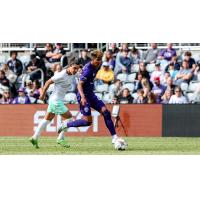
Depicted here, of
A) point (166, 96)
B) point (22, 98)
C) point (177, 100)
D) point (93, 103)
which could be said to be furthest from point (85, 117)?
point (22, 98)

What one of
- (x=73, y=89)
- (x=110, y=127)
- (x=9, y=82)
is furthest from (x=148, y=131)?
(x=110, y=127)

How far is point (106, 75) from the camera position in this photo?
89.4 ft

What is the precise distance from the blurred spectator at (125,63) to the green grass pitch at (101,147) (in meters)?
3.65

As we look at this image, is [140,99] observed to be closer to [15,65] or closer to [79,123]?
[15,65]

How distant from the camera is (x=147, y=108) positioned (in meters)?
25.9

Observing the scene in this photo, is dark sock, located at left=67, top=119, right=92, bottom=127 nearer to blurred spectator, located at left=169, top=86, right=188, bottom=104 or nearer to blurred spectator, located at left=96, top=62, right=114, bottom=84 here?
blurred spectator, located at left=169, top=86, right=188, bottom=104

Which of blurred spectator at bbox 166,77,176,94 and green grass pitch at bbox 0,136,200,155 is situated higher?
blurred spectator at bbox 166,77,176,94

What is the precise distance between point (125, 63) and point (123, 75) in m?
0.37

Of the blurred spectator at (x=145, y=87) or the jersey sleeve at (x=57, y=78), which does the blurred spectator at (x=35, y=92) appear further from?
the jersey sleeve at (x=57, y=78)

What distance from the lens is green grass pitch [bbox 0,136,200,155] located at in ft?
58.4

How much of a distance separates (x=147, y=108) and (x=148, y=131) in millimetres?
661

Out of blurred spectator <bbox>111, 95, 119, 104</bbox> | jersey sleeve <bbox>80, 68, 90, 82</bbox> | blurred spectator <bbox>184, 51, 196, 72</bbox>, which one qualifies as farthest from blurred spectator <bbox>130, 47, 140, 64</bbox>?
jersey sleeve <bbox>80, 68, 90, 82</bbox>

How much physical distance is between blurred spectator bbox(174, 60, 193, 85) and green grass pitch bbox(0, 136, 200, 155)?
9.54 feet

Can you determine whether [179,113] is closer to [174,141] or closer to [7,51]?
[174,141]
